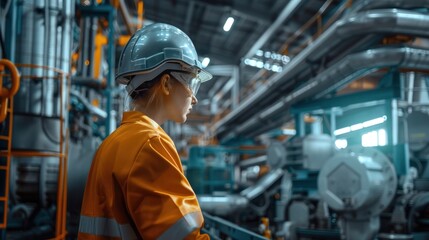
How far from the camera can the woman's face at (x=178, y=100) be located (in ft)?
5.12

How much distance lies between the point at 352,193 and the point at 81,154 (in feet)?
11.7

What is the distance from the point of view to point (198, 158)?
11.7 metres

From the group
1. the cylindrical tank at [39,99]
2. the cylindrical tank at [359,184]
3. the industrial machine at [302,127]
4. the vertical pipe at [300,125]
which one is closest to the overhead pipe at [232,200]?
the vertical pipe at [300,125]

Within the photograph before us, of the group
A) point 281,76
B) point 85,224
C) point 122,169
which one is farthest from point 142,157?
point 281,76

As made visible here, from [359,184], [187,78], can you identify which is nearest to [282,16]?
[359,184]

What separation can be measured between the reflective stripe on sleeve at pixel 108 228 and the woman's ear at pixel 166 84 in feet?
1.64

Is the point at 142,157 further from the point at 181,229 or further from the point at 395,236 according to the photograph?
the point at 395,236

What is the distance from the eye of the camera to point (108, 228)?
4.21 ft

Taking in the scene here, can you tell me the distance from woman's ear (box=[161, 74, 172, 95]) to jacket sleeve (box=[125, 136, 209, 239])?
31 centimetres

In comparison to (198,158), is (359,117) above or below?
above

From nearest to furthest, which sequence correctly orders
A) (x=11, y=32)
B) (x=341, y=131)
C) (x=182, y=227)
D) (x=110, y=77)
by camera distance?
(x=182, y=227) → (x=11, y=32) → (x=110, y=77) → (x=341, y=131)

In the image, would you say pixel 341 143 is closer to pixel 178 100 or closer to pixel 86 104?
pixel 86 104

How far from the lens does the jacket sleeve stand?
116cm

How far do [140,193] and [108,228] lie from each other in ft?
0.66
